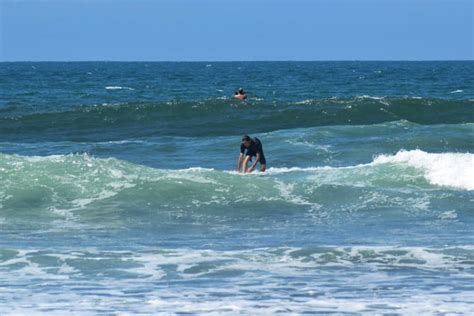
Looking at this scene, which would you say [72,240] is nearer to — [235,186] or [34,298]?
[34,298]

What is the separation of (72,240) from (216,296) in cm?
405

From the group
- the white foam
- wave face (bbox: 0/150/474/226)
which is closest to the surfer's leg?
wave face (bbox: 0/150/474/226)

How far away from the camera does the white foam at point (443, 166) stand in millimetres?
19688

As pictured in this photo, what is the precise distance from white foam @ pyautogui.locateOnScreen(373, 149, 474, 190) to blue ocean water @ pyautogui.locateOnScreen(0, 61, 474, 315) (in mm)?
43

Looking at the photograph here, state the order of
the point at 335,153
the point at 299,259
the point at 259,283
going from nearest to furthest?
1. the point at 259,283
2. the point at 299,259
3. the point at 335,153

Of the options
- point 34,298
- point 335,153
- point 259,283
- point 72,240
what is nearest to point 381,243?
point 259,283

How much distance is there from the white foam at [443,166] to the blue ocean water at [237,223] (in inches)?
1.7

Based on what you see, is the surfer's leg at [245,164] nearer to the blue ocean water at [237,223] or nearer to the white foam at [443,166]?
the blue ocean water at [237,223]

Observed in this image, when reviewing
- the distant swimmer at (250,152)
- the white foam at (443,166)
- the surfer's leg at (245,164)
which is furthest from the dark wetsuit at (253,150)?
the white foam at (443,166)

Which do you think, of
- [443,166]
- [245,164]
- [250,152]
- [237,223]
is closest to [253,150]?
[250,152]

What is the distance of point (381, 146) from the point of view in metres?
26.6

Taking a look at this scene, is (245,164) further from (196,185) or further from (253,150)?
(196,185)

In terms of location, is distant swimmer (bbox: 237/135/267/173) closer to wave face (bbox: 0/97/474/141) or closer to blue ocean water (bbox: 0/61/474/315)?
blue ocean water (bbox: 0/61/474/315)

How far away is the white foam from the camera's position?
64.6 feet
